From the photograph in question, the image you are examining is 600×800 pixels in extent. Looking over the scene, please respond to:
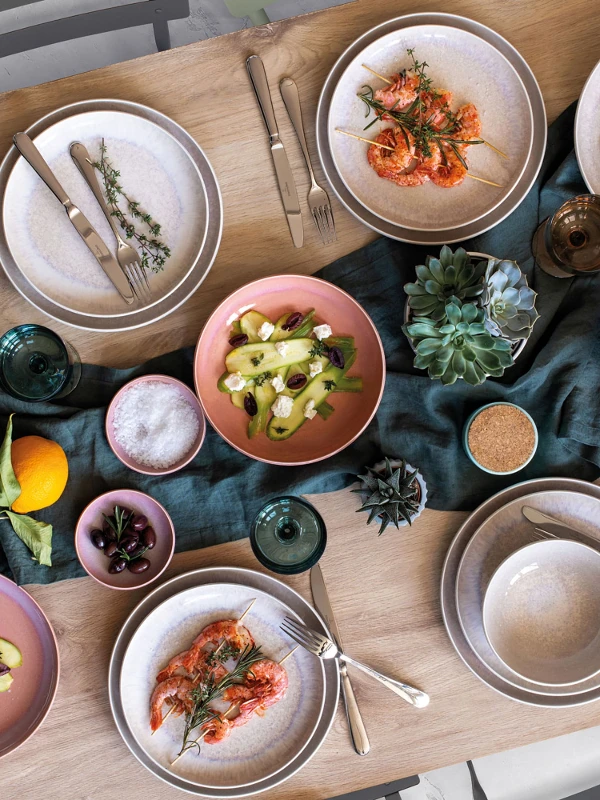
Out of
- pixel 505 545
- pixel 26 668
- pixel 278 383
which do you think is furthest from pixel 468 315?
pixel 26 668

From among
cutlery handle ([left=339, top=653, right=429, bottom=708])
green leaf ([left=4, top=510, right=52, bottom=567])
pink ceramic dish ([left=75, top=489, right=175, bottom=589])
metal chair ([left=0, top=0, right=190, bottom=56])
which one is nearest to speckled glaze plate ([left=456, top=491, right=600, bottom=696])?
cutlery handle ([left=339, top=653, right=429, bottom=708])

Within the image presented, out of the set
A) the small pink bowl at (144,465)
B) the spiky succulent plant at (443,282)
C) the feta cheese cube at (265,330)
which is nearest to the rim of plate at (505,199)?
the spiky succulent plant at (443,282)

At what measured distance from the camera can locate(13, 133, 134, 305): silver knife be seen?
1.22m

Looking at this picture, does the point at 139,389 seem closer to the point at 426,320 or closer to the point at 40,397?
the point at 40,397

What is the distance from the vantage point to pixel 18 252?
50.1 inches

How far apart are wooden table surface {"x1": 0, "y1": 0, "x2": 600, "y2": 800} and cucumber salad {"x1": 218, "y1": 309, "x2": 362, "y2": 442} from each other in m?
0.11

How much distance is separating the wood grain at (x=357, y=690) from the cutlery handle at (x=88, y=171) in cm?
71

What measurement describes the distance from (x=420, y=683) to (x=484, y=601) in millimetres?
253

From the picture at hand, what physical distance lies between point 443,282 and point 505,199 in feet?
0.93

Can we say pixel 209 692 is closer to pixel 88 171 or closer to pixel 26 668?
pixel 26 668

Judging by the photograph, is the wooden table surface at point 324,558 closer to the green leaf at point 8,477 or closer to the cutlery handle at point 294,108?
the cutlery handle at point 294,108

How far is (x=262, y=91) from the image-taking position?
1282 mm

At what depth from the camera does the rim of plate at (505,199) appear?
1.28 meters

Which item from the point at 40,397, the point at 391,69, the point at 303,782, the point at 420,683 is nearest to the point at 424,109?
the point at 391,69
